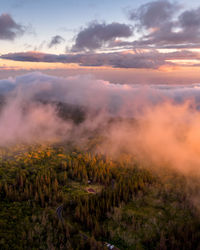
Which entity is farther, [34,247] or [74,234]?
[74,234]

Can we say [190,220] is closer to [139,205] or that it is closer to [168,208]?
[168,208]

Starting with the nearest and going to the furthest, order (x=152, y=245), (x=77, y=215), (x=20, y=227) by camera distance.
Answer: (x=152, y=245), (x=20, y=227), (x=77, y=215)

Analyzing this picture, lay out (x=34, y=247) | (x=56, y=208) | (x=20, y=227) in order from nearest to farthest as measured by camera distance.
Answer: (x=34, y=247) → (x=20, y=227) → (x=56, y=208)

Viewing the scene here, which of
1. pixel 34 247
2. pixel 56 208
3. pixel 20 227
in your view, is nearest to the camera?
pixel 34 247

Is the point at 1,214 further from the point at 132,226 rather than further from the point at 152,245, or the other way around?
the point at 152,245

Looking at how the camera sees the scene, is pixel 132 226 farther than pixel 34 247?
Yes

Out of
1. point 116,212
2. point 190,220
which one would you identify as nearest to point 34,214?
point 116,212

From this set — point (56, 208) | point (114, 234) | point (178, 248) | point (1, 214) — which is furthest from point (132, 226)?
point (1, 214)

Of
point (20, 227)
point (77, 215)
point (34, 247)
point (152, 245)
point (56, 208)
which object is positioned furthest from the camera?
point (56, 208)

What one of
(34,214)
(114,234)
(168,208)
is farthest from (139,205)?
(34,214)
